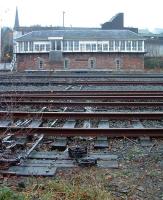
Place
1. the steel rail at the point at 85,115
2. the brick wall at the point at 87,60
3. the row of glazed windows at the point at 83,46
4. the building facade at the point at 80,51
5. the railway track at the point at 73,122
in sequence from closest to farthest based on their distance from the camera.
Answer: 1. the railway track at the point at 73,122
2. the steel rail at the point at 85,115
3. the brick wall at the point at 87,60
4. the building facade at the point at 80,51
5. the row of glazed windows at the point at 83,46

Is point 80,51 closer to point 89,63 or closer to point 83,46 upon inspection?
point 83,46

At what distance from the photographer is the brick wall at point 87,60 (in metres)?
51.9

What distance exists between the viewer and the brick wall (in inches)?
2044

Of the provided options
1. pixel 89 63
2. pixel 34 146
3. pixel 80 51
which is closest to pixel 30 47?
pixel 80 51

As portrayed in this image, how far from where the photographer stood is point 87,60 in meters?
52.7

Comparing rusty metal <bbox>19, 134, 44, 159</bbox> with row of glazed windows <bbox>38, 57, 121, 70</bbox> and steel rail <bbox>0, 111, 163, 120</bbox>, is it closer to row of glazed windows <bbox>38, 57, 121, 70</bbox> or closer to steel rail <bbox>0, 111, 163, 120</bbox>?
steel rail <bbox>0, 111, 163, 120</bbox>

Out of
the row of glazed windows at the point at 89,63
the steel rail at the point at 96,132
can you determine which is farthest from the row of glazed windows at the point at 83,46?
the steel rail at the point at 96,132

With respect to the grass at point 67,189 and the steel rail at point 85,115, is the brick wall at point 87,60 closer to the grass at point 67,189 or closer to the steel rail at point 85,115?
the steel rail at point 85,115

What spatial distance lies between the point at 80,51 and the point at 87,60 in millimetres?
2711

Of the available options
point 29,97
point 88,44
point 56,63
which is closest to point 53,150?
point 29,97

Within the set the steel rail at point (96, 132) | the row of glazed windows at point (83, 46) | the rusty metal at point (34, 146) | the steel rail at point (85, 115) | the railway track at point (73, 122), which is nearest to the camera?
the rusty metal at point (34, 146)

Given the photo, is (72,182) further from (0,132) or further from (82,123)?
(82,123)

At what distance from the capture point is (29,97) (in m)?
13.2

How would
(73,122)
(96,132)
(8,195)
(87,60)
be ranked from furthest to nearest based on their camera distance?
1. (87,60)
2. (73,122)
3. (96,132)
4. (8,195)
